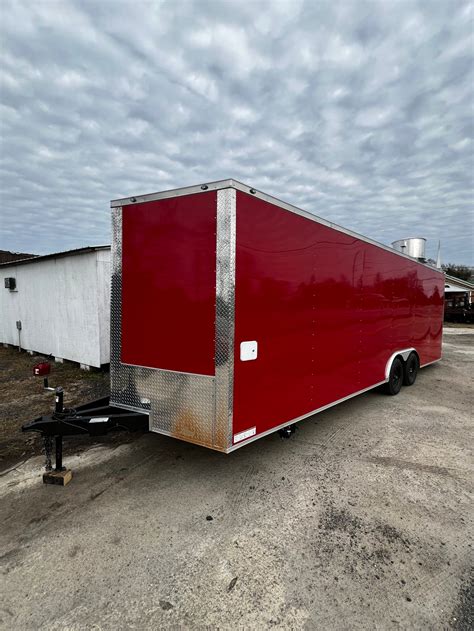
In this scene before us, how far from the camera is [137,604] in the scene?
7.14 ft

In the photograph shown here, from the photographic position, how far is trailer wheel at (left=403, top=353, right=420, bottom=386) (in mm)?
7661

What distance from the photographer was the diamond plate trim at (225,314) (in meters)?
3.05

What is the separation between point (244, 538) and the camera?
279 cm

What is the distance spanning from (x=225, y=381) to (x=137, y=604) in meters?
1.63

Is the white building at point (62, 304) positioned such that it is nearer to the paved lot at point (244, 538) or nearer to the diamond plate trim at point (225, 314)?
the paved lot at point (244, 538)

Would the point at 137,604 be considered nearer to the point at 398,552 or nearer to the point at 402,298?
the point at 398,552

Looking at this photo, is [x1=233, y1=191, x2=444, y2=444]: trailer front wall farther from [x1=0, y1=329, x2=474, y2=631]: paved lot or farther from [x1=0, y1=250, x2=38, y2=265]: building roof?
[x1=0, y1=250, x2=38, y2=265]: building roof

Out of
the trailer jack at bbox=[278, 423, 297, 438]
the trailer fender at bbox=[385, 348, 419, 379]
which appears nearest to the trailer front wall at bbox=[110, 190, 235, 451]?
the trailer jack at bbox=[278, 423, 297, 438]

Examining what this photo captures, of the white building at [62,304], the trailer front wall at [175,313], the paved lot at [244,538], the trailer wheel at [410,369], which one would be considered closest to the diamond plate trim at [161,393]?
the trailer front wall at [175,313]

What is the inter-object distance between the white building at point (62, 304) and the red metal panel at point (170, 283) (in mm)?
4856

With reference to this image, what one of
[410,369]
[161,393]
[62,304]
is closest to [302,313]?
[161,393]

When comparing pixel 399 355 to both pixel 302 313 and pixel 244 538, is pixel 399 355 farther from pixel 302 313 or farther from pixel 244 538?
pixel 244 538

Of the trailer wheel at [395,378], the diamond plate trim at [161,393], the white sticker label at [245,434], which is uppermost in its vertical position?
the diamond plate trim at [161,393]

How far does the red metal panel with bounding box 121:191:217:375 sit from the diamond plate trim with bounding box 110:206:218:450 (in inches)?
3.5
